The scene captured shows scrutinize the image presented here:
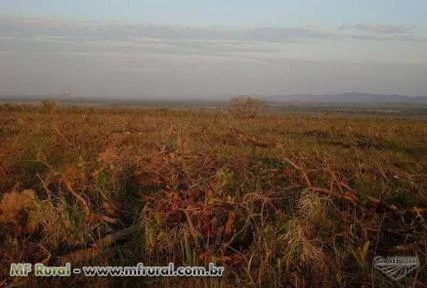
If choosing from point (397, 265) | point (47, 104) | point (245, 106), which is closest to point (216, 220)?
point (397, 265)

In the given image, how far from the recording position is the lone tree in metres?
34.1

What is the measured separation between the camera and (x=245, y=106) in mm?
34562

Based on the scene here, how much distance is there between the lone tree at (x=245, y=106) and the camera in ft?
112

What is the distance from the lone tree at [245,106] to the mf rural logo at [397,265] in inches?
1154

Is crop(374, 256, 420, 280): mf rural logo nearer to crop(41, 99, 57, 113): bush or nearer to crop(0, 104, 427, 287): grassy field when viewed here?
crop(0, 104, 427, 287): grassy field

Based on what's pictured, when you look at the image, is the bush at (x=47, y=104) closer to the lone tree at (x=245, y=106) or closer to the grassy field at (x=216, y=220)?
the lone tree at (x=245, y=106)

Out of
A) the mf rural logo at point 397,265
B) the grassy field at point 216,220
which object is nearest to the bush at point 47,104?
the grassy field at point 216,220

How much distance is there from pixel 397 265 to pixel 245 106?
30385 millimetres

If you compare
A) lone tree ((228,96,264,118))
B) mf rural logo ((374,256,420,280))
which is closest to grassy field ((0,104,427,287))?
mf rural logo ((374,256,420,280))

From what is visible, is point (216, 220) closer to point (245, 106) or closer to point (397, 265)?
point (397, 265)

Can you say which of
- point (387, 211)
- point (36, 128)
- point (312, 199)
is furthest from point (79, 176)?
point (36, 128)

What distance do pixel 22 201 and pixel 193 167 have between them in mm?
2078

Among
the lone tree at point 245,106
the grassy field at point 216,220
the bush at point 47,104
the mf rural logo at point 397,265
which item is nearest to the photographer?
the mf rural logo at point 397,265

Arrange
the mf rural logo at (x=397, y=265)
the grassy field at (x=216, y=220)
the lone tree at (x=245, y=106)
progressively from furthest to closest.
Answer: the lone tree at (x=245, y=106), the grassy field at (x=216, y=220), the mf rural logo at (x=397, y=265)
